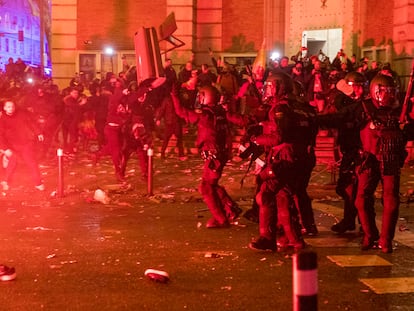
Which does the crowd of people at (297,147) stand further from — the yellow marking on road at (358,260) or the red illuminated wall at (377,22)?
the red illuminated wall at (377,22)

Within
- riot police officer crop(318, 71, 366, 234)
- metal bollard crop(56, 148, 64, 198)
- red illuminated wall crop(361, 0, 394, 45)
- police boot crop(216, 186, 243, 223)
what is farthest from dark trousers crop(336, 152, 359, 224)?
red illuminated wall crop(361, 0, 394, 45)

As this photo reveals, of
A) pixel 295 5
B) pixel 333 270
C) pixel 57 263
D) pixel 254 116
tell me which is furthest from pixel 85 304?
pixel 295 5

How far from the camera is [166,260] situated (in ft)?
26.5

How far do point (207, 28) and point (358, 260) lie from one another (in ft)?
62.9

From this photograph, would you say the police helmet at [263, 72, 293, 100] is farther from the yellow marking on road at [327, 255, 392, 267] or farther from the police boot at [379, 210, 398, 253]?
the yellow marking on road at [327, 255, 392, 267]

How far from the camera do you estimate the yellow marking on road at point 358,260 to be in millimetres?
7941

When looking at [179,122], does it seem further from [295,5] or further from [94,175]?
[295,5]

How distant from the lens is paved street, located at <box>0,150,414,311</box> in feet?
21.6

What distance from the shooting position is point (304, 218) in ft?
30.8

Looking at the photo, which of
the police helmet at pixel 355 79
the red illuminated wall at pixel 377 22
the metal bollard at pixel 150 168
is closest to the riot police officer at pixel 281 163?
the police helmet at pixel 355 79

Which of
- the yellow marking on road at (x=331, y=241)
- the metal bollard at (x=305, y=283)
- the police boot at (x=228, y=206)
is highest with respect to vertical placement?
the metal bollard at (x=305, y=283)

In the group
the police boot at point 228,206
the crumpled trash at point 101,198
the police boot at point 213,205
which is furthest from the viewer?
the crumpled trash at point 101,198

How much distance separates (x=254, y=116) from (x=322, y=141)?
10.1 m

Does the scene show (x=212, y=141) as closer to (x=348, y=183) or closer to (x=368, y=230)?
(x=348, y=183)
